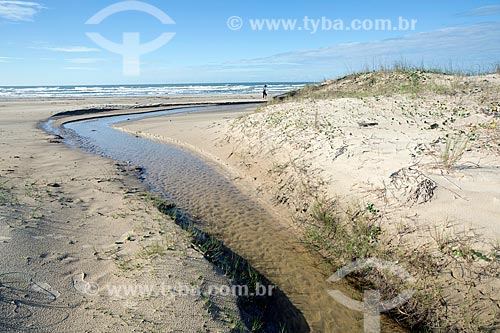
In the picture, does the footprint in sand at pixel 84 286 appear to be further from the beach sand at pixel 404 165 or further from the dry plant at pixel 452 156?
the dry plant at pixel 452 156

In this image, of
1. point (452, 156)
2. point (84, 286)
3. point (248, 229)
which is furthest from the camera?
point (248, 229)

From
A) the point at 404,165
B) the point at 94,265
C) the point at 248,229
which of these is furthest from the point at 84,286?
the point at 404,165

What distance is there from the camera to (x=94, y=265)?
167 inches

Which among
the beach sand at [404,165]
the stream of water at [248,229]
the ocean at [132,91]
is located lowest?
the stream of water at [248,229]

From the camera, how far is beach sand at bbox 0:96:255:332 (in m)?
3.33

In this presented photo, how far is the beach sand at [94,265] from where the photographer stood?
10.9 feet

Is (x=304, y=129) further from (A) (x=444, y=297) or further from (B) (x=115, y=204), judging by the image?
(A) (x=444, y=297)

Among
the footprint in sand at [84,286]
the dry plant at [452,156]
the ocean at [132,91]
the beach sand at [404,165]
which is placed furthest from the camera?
the ocean at [132,91]

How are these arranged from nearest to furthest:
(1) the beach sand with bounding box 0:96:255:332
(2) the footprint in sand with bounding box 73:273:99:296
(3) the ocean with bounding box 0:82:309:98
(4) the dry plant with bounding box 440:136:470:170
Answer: (1) the beach sand with bounding box 0:96:255:332 < (2) the footprint in sand with bounding box 73:273:99:296 < (4) the dry plant with bounding box 440:136:470:170 < (3) the ocean with bounding box 0:82:309:98

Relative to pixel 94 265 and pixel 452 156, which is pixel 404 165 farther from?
pixel 94 265

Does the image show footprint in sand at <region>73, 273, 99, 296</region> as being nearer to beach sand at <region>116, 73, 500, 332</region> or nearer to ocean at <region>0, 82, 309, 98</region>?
beach sand at <region>116, 73, 500, 332</region>

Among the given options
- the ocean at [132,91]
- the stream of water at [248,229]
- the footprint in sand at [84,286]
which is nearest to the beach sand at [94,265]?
the footprint in sand at [84,286]

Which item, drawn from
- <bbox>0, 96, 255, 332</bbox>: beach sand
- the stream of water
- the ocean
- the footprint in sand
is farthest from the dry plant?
the ocean

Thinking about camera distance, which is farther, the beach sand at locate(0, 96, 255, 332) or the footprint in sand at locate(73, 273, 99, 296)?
the footprint in sand at locate(73, 273, 99, 296)
